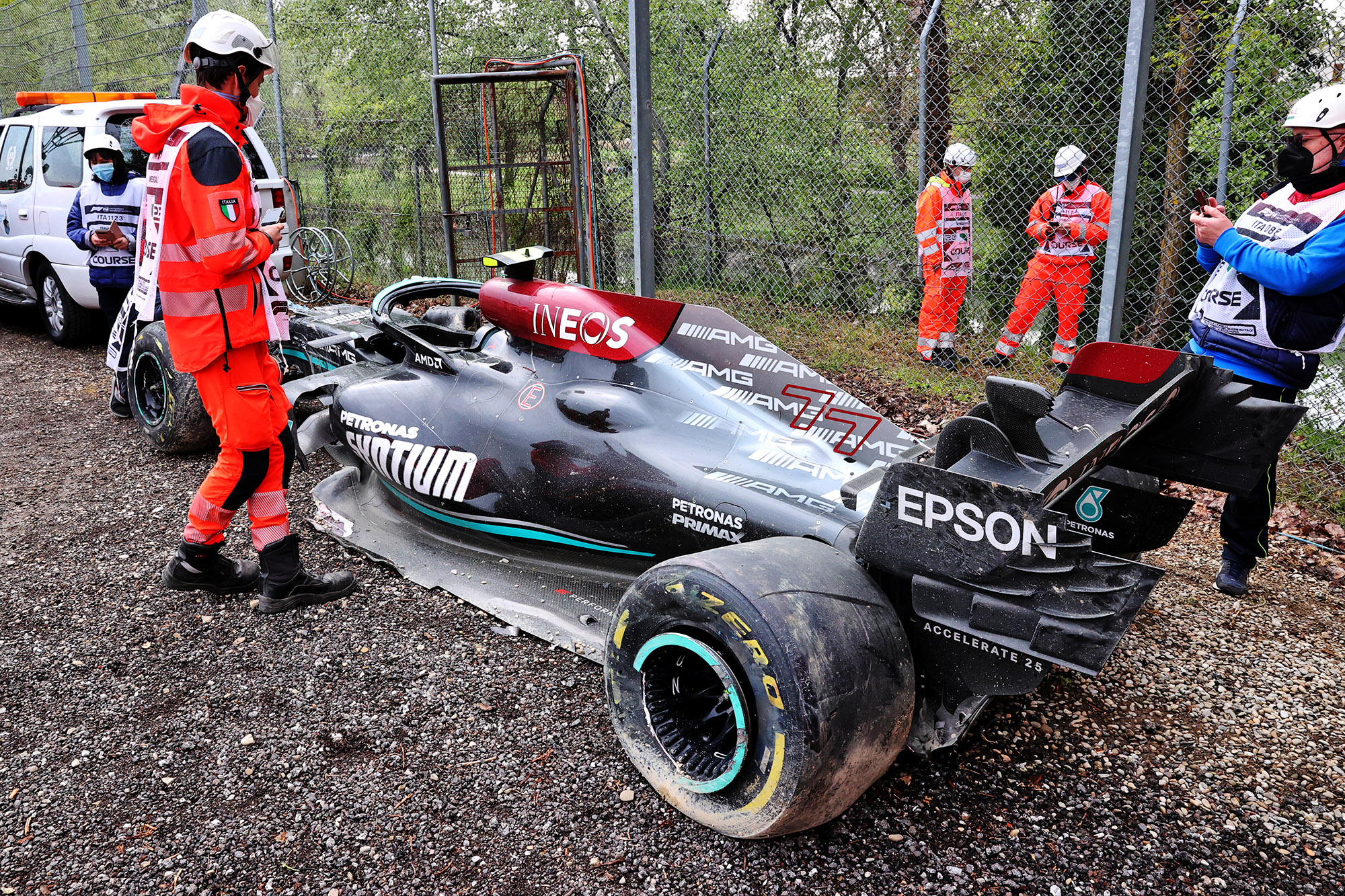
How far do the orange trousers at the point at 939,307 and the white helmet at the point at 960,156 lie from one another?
90cm

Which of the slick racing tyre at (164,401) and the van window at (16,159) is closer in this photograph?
the slick racing tyre at (164,401)

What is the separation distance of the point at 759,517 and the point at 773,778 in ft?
3.03

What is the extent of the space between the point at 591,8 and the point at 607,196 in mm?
2541

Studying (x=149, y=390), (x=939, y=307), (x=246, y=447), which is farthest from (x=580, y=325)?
(x=939, y=307)

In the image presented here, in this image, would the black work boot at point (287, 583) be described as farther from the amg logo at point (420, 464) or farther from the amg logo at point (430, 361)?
the amg logo at point (430, 361)

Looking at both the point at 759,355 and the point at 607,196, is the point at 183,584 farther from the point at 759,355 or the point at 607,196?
the point at 607,196

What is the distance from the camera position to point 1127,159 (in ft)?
15.1

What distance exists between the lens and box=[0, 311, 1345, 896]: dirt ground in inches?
94.7

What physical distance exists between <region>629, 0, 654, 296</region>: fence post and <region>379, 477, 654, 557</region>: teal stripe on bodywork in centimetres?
316

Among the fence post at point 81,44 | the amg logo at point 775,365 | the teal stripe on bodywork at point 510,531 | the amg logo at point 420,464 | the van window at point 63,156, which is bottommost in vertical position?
Result: the teal stripe on bodywork at point 510,531

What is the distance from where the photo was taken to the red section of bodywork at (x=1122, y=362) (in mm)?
2746

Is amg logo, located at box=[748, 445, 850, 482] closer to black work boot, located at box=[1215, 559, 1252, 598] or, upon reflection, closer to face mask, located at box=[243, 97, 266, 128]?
black work boot, located at box=[1215, 559, 1252, 598]

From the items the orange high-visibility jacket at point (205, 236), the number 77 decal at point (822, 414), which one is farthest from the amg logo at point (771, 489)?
the orange high-visibility jacket at point (205, 236)

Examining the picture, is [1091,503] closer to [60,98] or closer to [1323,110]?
[1323,110]
